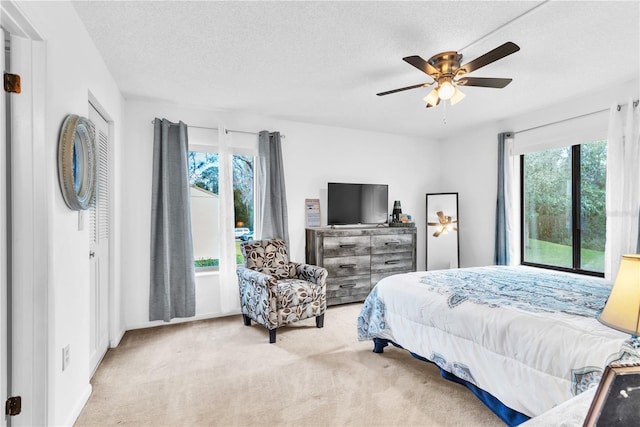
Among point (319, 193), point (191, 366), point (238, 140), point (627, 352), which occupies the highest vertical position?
point (238, 140)

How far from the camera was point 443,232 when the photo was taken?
5367 millimetres

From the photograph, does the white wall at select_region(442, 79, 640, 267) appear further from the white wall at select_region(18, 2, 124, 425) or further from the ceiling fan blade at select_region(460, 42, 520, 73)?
the white wall at select_region(18, 2, 124, 425)

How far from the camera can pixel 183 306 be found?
12.9ft

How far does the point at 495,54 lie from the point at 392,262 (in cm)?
327

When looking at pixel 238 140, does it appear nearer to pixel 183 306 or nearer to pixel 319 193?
pixel 319 193

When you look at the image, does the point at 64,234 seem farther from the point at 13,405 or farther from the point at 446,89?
the point at 446,89

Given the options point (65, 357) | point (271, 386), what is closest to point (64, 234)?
point (65, 357)

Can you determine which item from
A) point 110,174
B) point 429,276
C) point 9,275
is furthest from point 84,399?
point 429,276

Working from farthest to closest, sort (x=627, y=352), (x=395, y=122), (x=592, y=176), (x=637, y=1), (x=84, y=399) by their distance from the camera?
(x=395, y=122), (x=592, y=176), (x=84, y=399), (x=637, y=1), (x=627, y=352)

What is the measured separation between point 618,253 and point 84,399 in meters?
4.60

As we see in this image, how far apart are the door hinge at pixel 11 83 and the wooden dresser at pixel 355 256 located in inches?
130

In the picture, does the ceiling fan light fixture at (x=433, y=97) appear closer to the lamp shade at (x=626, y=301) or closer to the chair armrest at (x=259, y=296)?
the lamp shade at (x=626, y=301)

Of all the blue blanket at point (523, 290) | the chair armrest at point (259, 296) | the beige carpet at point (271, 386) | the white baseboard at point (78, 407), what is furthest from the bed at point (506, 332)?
the white baseboard at point (78, 407)

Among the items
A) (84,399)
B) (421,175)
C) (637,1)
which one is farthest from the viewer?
(421,175)
